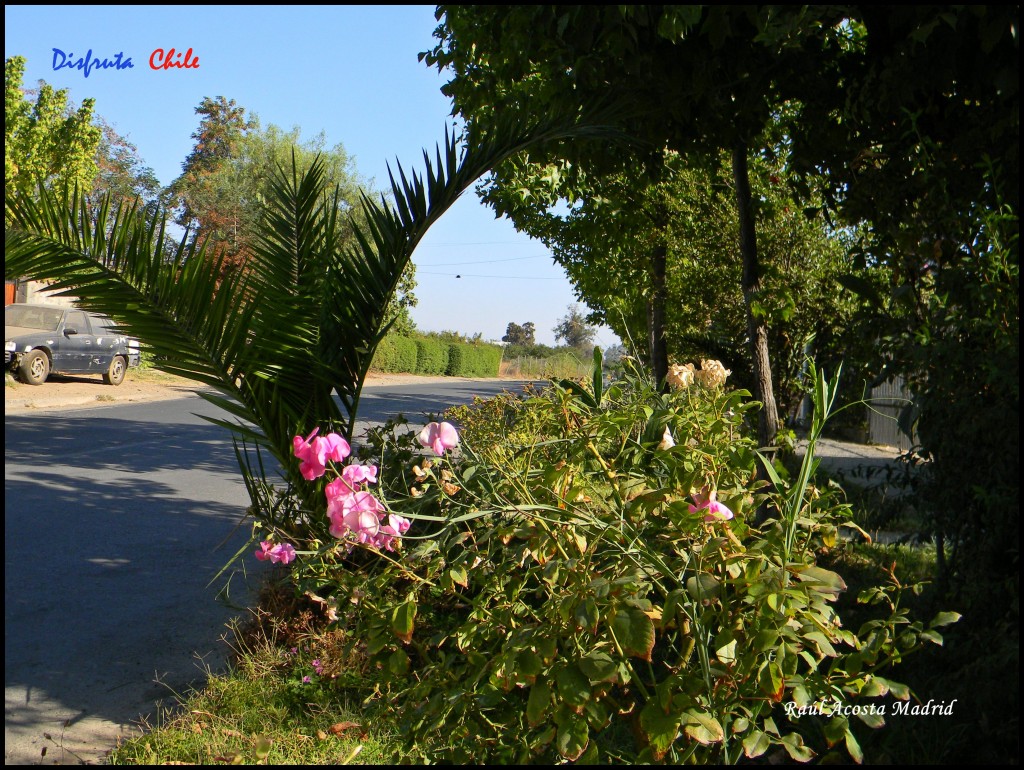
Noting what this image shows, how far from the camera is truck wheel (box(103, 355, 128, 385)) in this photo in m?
19.7

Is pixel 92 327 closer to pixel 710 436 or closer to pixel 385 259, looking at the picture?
pixel 385 259

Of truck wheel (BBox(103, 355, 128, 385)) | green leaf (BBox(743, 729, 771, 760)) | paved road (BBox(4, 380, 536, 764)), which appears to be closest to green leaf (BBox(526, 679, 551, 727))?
green leaf (BBox(743, 729, 771, 760))

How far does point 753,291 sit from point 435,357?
40675mm

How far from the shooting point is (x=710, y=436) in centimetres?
240

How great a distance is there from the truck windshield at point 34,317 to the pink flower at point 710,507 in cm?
1873

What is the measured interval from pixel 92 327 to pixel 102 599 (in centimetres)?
1574

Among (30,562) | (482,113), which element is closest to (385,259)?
(482,113)

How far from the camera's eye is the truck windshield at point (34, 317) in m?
17.5

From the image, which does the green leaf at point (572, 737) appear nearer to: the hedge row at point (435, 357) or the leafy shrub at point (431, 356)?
the hedge row at point (435, 357)

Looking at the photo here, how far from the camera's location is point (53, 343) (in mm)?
17562

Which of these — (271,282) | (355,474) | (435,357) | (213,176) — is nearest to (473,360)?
(435,357)

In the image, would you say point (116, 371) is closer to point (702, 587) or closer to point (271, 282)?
point (271, 282)

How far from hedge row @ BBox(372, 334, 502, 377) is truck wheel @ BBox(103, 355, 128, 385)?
15962 millimetres

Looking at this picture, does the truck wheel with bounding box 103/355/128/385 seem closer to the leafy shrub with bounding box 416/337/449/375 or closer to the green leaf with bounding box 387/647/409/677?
the green leaf with bounding box 387/647/409/677
